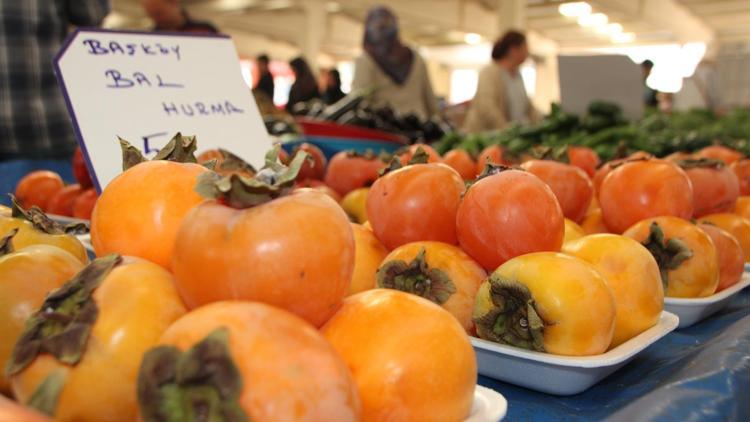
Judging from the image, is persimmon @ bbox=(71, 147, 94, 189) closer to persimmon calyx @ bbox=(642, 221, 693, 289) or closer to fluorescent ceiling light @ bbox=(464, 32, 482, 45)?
persimmon calyx @ bbox=(642, 221, 693, 289)

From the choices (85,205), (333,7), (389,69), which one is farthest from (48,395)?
(333,7)

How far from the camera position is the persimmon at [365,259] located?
0.90 meters

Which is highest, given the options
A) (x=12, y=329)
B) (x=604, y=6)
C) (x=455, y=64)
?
(x=12, y=329)

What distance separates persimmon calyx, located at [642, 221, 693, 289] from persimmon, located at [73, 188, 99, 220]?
1116mm

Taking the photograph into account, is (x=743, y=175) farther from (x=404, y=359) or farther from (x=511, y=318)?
(x=404, y=359)

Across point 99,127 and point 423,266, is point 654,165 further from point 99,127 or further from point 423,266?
point 99,127

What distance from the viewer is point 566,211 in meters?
1.21

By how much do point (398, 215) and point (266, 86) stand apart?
5928 mm

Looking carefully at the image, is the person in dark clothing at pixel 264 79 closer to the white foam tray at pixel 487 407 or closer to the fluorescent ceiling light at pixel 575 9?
the white foam tray at pixel 487 407

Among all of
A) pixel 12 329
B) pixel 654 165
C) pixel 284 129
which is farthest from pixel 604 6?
pixel 12 329

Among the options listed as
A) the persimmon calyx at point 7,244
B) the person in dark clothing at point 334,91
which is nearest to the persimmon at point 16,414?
the persimmon calyx at point 7,244

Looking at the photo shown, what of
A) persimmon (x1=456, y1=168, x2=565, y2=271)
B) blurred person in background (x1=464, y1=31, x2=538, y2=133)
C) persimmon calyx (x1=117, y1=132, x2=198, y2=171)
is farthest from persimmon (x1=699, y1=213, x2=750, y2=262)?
blurred person in background (x1=464, y1=31, x2=538, y2=133)

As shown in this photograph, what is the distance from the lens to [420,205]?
958mm

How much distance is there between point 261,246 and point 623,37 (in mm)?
18602
